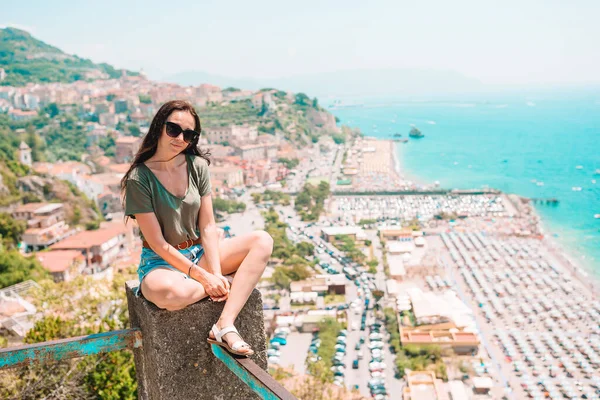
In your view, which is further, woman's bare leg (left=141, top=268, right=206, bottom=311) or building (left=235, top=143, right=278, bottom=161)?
building (left=235, top=143, right=278, bottom=161)

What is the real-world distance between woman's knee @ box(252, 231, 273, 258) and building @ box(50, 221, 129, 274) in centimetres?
1583

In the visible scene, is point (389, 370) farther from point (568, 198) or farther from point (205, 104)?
point (205, 104)

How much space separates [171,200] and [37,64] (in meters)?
77.0

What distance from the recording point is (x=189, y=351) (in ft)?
4.32

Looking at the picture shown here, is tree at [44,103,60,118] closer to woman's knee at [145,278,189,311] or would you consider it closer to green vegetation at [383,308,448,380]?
green vegetation at [383,308,448,380]

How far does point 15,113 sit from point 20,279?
38.0m

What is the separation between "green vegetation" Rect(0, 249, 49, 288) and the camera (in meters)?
12.1

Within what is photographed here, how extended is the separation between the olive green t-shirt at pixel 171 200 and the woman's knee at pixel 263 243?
0.63 ft

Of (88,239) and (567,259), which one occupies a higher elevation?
(88,239)

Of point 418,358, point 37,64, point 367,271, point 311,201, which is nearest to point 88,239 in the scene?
point 367,271

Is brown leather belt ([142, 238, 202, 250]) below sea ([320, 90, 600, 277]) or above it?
above

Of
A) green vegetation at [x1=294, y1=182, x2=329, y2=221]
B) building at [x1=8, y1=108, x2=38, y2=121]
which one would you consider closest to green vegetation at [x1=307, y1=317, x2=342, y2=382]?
green vegetation at [x1=294, y1=182, x2=329, y2=221]

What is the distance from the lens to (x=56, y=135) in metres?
40.7

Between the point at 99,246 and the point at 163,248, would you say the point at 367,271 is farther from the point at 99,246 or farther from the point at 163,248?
the point at 163,248
